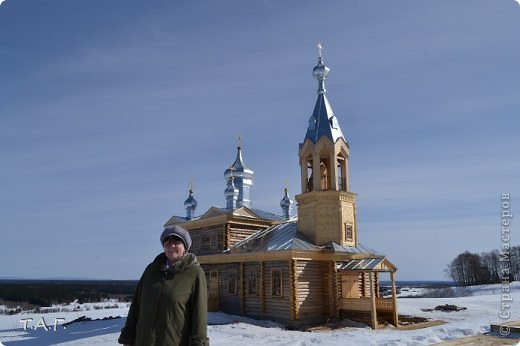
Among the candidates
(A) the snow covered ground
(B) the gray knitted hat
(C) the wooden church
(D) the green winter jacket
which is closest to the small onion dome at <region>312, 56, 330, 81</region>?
(C) the wooden church

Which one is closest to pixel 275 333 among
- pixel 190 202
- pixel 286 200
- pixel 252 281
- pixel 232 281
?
pixel 252 281

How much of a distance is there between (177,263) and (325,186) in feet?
65.6

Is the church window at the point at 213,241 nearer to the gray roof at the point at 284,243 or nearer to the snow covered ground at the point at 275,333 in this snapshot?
Result: the gray roof at the point at 284,243

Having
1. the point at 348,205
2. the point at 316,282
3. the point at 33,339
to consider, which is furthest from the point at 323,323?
the point at 33,339

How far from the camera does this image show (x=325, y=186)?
956 inches

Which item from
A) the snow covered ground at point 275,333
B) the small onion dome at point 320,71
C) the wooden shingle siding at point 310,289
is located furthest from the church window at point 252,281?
the small onion dome at point 320,71

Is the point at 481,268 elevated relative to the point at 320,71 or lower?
lower

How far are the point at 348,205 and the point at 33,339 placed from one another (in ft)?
50.4

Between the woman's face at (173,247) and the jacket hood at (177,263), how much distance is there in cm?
8

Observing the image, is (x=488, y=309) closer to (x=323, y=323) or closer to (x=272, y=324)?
(x=323, y=323)

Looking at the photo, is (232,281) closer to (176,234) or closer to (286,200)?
(286,200)

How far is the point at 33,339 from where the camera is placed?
18.5 m

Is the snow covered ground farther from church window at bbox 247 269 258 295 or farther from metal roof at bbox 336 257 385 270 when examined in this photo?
metal roof at bbox 336 257 385 270

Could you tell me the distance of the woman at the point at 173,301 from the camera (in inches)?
182
